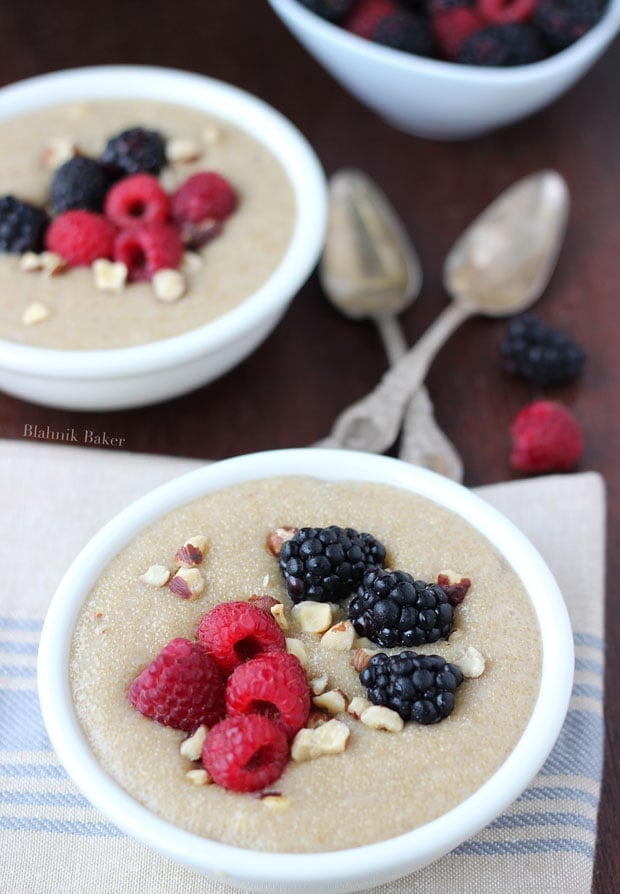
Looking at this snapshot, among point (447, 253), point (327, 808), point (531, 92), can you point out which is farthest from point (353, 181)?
point (327, 808)

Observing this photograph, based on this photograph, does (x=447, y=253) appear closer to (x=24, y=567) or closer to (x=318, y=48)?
(x=318, y=48)

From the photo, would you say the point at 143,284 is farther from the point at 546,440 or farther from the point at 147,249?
the point at 546,440

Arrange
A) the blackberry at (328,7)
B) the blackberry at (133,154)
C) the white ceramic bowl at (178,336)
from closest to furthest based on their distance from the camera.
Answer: the white ceramic bowl at (178,336), the blackberry at (133,154), the blackberry at (328,7)

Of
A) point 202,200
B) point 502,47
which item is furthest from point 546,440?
point 502,47

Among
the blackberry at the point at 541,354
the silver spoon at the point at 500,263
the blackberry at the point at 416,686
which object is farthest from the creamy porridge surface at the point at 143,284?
the blackberry at the point at 416,686

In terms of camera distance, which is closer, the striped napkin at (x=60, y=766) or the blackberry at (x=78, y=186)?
the striped napkin at (x=60, y=766)

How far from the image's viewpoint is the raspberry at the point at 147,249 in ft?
5.70

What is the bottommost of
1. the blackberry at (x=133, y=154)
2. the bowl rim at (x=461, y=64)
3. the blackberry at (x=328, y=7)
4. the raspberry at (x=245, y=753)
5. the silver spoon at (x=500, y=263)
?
the silver spoon at (x=500, y=263)

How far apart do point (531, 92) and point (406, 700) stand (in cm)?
134

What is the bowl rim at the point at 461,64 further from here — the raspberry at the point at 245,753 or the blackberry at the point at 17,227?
the raspberry at the point at 245,753

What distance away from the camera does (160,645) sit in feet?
4.31

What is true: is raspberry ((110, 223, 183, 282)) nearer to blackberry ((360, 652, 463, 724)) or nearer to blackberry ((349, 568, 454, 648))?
blackberry ((349, 568, 454, 648))

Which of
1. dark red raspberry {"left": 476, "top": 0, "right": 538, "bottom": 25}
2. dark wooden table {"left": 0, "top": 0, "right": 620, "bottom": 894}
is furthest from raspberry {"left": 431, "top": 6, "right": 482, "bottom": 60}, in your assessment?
dark wooden table {"left": 0, "top": 0, "right": 620, "bottom": 894}

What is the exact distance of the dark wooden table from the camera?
1.85 metres
